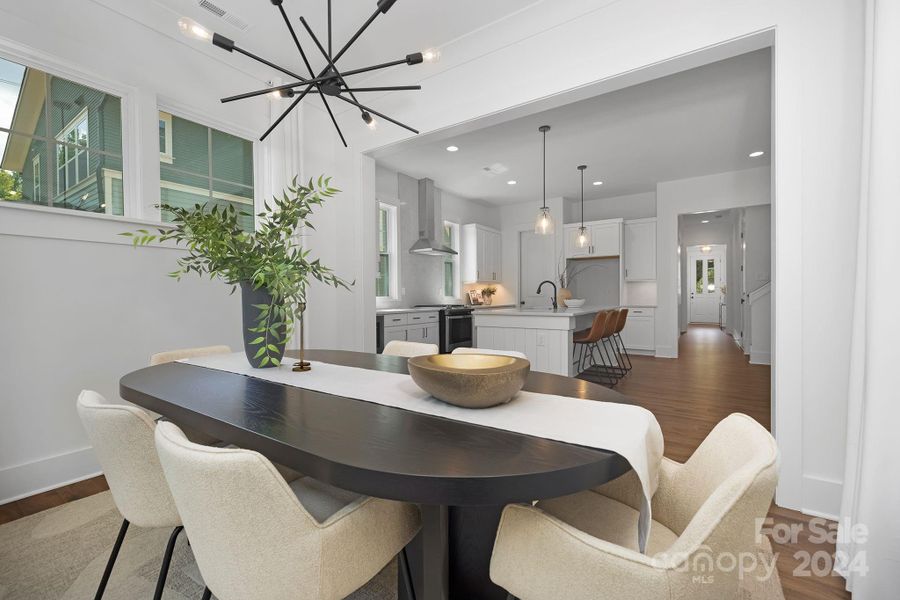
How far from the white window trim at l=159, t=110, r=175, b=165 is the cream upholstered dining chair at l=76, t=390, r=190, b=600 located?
2.18 m

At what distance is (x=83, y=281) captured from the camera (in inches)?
88.5

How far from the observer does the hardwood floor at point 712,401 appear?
1.48 m

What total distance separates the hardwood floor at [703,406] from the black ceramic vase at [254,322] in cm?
141

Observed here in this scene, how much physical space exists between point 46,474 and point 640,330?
7169mm

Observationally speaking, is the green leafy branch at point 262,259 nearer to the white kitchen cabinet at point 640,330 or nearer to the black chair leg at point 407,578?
the black chair leg at point 407,578

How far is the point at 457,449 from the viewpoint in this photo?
0.83m

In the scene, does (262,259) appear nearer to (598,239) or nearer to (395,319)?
(395,319)

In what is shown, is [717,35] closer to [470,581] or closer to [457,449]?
[457,449]

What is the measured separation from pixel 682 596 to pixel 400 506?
0.60m

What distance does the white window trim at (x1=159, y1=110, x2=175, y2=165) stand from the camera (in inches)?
106

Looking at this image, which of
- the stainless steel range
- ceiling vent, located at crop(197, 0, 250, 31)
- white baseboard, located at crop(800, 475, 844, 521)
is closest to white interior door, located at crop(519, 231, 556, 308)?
the stainless steel range

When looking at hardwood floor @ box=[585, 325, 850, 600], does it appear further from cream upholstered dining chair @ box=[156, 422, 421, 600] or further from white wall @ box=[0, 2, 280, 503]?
white wall @ box=[0, 2, 280, 503]

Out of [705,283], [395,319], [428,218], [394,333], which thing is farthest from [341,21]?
[705,283]

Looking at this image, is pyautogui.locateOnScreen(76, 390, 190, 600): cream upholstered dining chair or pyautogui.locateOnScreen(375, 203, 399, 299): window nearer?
pyautogui.locateOnScreen(76, 390, 190, 600): cream upholstered dining chair
